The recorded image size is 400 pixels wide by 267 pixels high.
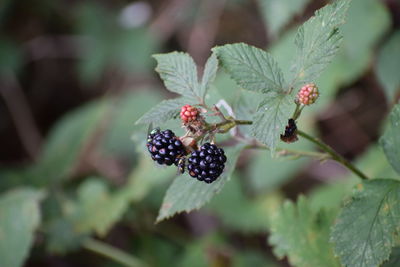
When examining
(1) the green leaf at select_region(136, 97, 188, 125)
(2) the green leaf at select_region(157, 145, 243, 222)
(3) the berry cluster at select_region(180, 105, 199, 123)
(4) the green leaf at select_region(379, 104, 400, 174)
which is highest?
(1) the green leaf at select_region(136, 97, 188, 125)

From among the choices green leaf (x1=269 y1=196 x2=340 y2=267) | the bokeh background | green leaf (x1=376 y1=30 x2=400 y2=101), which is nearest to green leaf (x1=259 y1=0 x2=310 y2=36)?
the bokeh background

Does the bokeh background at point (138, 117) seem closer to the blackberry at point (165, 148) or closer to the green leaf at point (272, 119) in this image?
the blackberry at point (165, 148)

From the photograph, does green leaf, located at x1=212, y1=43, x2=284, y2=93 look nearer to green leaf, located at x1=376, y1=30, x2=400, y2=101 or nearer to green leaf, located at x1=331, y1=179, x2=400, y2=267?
green leaf, located at x1=331, y1=179, x2=400, y2=267

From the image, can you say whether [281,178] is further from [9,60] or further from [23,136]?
[9,60]

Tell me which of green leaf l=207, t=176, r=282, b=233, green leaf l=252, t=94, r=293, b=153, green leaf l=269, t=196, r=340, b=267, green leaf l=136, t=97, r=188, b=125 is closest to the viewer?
green leaf l=252, t=94, r=293, b=153

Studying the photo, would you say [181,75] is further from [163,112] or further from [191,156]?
[191,156]

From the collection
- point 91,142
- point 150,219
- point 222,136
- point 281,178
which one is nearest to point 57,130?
point 91,142
